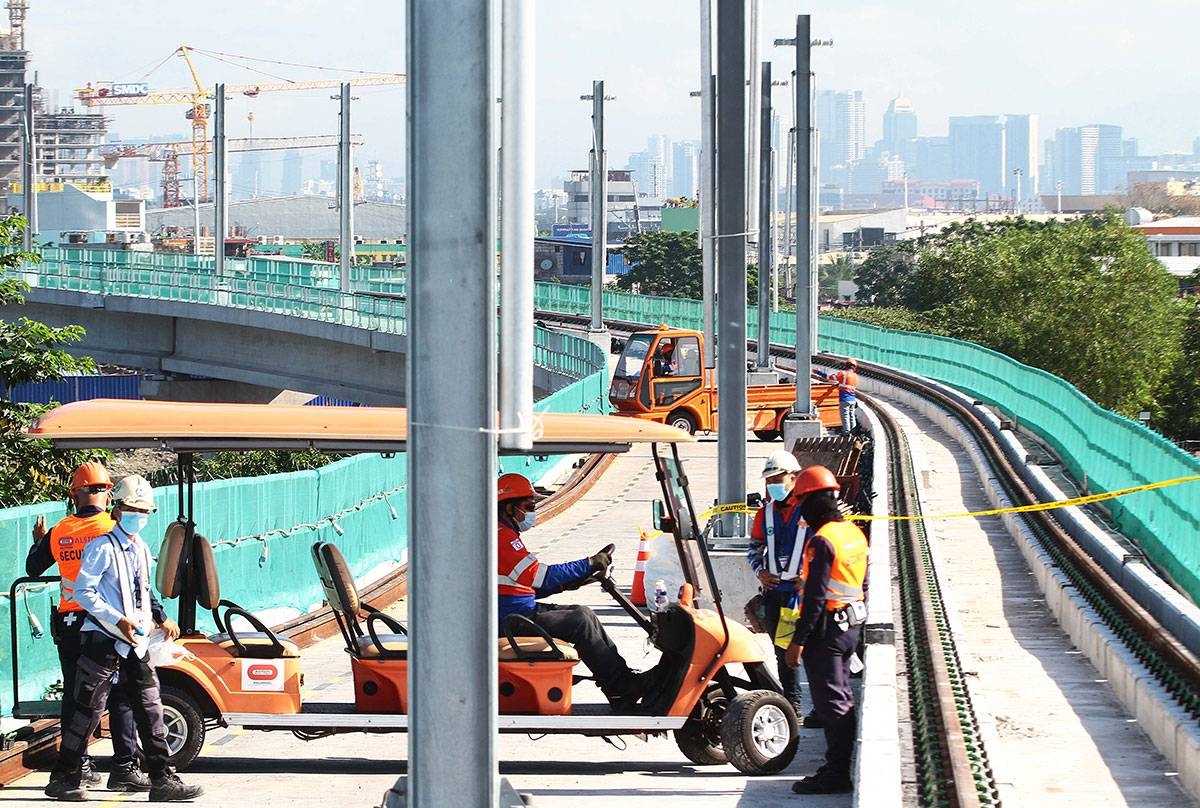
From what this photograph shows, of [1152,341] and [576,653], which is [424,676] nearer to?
[576,653]

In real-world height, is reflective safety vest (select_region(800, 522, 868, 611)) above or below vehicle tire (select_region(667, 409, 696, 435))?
above

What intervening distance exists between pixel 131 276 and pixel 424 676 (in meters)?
64.6

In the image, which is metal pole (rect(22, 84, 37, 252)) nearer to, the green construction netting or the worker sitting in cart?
the green construction netting

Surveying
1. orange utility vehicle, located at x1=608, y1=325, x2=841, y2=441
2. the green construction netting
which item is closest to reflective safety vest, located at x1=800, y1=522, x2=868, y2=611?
the green construction netting

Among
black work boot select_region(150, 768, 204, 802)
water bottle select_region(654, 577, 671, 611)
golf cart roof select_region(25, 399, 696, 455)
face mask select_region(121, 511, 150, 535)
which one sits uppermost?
golf cart roof select_region(25, 399, 696, 455)

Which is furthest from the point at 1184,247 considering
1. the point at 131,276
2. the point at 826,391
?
the point at 826,391

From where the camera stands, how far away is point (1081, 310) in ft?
239

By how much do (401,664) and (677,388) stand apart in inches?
1103

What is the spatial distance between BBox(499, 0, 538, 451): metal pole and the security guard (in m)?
4.94

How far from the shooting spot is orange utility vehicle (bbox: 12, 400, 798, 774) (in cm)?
1054

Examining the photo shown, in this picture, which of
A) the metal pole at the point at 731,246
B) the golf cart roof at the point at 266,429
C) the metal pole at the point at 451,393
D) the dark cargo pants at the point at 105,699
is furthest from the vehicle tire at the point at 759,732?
the metal pole at the point at 731,246

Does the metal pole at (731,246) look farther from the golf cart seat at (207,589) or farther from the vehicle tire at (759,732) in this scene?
the golf cart seat at (207,589)

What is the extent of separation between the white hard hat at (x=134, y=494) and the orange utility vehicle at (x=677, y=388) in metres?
28.0

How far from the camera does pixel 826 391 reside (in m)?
39.2
